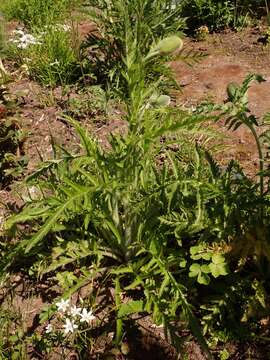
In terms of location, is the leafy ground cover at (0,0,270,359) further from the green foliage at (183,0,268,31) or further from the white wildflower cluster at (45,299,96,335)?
the green foliage at (183,0,268,31)

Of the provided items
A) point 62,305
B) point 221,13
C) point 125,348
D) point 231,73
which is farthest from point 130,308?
point 221,13

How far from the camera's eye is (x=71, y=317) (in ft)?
7.14

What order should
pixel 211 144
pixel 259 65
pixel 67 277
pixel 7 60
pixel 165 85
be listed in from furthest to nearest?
pixel 7 60 → pixel 259 65 → pixel 165 85 → pixel 211 144 → pixel 67 277

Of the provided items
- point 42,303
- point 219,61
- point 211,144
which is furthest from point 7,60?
point 42,303

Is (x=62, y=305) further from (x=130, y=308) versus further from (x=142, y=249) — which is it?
(x=142, y=249)

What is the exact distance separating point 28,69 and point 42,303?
230cm

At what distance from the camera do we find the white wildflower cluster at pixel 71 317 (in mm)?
1988

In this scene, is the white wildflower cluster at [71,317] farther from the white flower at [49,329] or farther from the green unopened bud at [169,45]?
the green unopened bud at [169,45]


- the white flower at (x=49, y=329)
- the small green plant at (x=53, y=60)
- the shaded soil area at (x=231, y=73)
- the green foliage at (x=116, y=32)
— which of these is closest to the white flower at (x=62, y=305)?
the white flower at (x=49, y=329)

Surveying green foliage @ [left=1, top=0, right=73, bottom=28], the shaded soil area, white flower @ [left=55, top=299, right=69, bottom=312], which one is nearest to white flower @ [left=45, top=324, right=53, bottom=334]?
white flower @ [left=55, top=299, right=69, bottom=312]

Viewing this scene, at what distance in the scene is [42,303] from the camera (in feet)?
7.78

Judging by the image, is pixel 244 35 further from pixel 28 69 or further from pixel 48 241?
pixel 48 241

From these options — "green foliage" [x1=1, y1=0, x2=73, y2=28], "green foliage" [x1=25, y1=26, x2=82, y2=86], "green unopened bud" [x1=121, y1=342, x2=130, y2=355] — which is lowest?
"green unopened bud" [x1=121, y1=342, x2=130, y2=355]

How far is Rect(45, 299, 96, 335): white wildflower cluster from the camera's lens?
6.52 ft
